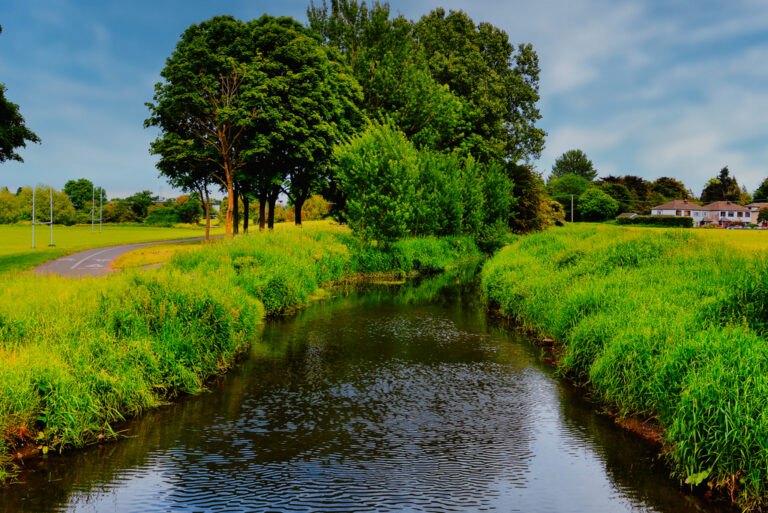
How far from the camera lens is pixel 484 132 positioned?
199 ft

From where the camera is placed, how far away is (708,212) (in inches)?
5207

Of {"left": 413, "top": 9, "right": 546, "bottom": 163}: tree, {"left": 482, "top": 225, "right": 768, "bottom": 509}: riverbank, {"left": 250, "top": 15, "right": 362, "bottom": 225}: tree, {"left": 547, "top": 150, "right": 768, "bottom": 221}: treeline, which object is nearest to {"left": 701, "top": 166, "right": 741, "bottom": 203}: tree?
{"left": 547, "top": 150, "right": 768, "bottom": 221}: treeline

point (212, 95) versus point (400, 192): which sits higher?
point (212, 95)

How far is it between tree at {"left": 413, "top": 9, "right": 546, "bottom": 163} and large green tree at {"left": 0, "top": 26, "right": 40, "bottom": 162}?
132 feet

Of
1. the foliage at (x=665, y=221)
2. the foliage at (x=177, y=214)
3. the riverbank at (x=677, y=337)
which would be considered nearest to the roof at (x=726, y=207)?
the foliage at (x=665, y=221)

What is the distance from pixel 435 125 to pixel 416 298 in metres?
33.0

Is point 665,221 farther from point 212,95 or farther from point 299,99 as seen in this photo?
point 212,95

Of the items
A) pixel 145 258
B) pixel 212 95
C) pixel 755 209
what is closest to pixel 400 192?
pixel 145 258

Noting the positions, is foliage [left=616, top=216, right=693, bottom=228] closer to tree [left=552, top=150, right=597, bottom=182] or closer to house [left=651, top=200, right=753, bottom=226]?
house [left=651, top=200, right=753, bottom=226]

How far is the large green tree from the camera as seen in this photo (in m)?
34.1

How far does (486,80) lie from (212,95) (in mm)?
32118

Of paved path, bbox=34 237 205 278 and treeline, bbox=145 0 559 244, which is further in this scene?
treeline, bbox=145 0 559 244

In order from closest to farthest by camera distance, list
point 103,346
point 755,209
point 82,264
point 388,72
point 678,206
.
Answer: point 103,346
point 82,264
point 388,72
point 678,206
point 755,209

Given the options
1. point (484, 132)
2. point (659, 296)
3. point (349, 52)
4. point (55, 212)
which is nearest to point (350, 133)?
point (349, 52)
